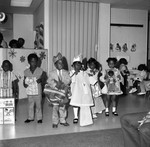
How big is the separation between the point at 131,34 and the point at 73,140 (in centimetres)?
547

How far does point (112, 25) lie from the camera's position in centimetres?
793

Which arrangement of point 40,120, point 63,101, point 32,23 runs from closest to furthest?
point 63,101 → point 40,120 → point 32,23

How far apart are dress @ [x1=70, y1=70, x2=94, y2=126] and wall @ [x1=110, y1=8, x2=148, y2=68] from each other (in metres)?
3.91

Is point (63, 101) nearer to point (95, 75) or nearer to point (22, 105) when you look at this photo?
point (95, 75)

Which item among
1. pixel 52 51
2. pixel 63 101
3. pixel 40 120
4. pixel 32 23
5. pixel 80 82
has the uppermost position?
pixel 32 23

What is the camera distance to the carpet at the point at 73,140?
336 centimetres

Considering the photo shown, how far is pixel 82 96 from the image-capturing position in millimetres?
4176

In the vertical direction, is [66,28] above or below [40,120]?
above

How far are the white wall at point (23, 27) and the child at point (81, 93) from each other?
19.5ft

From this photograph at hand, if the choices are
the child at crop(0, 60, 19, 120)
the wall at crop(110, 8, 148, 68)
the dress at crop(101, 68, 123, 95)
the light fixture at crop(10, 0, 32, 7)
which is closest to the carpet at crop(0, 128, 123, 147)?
the child at crop(0, 60, 19, 120)

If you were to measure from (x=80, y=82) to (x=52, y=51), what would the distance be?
2.79 meters

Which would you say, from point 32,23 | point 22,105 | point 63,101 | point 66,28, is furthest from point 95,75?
point 32,23

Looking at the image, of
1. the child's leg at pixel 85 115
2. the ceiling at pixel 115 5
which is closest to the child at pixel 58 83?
the child's leg at pixel 85 115

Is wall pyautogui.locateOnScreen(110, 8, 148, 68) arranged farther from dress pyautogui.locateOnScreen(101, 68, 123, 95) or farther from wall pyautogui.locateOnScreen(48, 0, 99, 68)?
dress pyautogui.locateOnScreen(101, 68, 123, 95)
